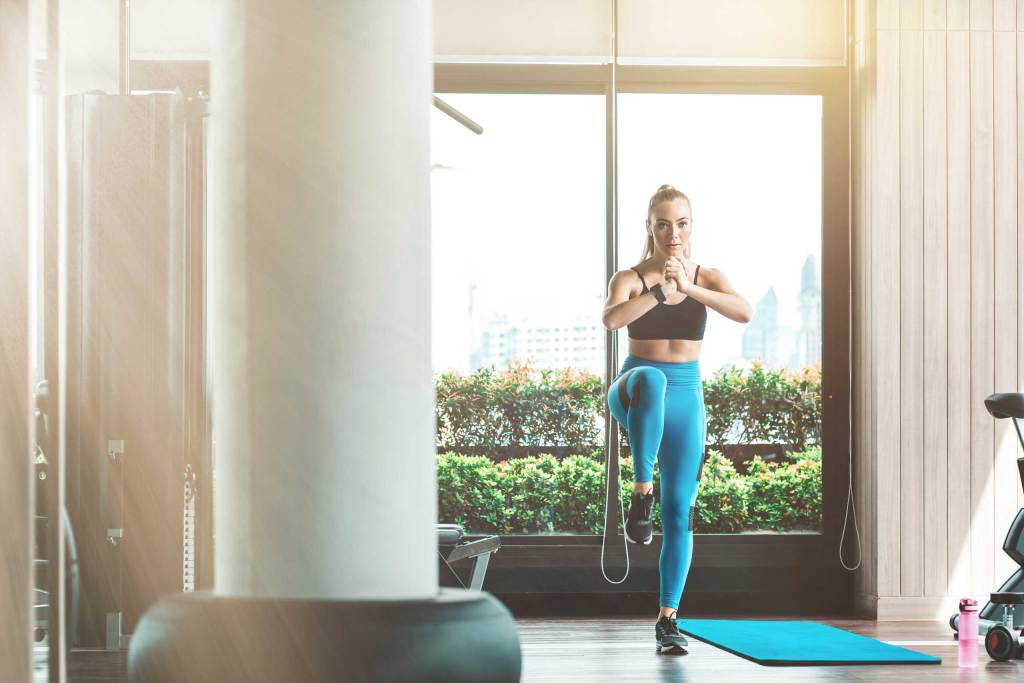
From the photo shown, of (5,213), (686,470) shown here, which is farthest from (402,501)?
(686,470)

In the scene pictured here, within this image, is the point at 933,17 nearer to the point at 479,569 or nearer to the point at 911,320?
the point at 911,320

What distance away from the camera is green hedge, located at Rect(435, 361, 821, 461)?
192 inches

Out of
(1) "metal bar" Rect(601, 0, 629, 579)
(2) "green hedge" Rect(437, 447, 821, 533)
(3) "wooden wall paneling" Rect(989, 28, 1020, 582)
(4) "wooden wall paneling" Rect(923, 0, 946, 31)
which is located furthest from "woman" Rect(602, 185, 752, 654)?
(4) "wooden wall paneling" Rect(923, 0, 946, 31)

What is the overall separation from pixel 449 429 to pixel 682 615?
4.19ft

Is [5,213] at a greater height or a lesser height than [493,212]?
lesser

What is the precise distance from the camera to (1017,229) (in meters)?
4.69

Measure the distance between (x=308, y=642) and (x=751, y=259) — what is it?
167 inches

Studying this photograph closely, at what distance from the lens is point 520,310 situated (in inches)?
193

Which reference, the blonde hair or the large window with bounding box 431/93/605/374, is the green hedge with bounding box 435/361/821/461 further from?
the blonde hair

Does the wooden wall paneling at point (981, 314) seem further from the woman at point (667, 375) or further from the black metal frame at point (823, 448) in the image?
the woman at point (667, 375)

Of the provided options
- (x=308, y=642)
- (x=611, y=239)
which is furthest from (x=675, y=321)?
(x=308, y=642)

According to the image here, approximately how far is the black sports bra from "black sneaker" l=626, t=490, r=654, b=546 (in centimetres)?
56

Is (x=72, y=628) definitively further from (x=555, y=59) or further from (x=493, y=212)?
(x=555, y=59)

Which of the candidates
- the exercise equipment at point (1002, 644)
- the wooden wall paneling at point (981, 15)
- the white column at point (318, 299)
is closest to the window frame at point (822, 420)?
the wooden wall paneling at point (981, 15)
